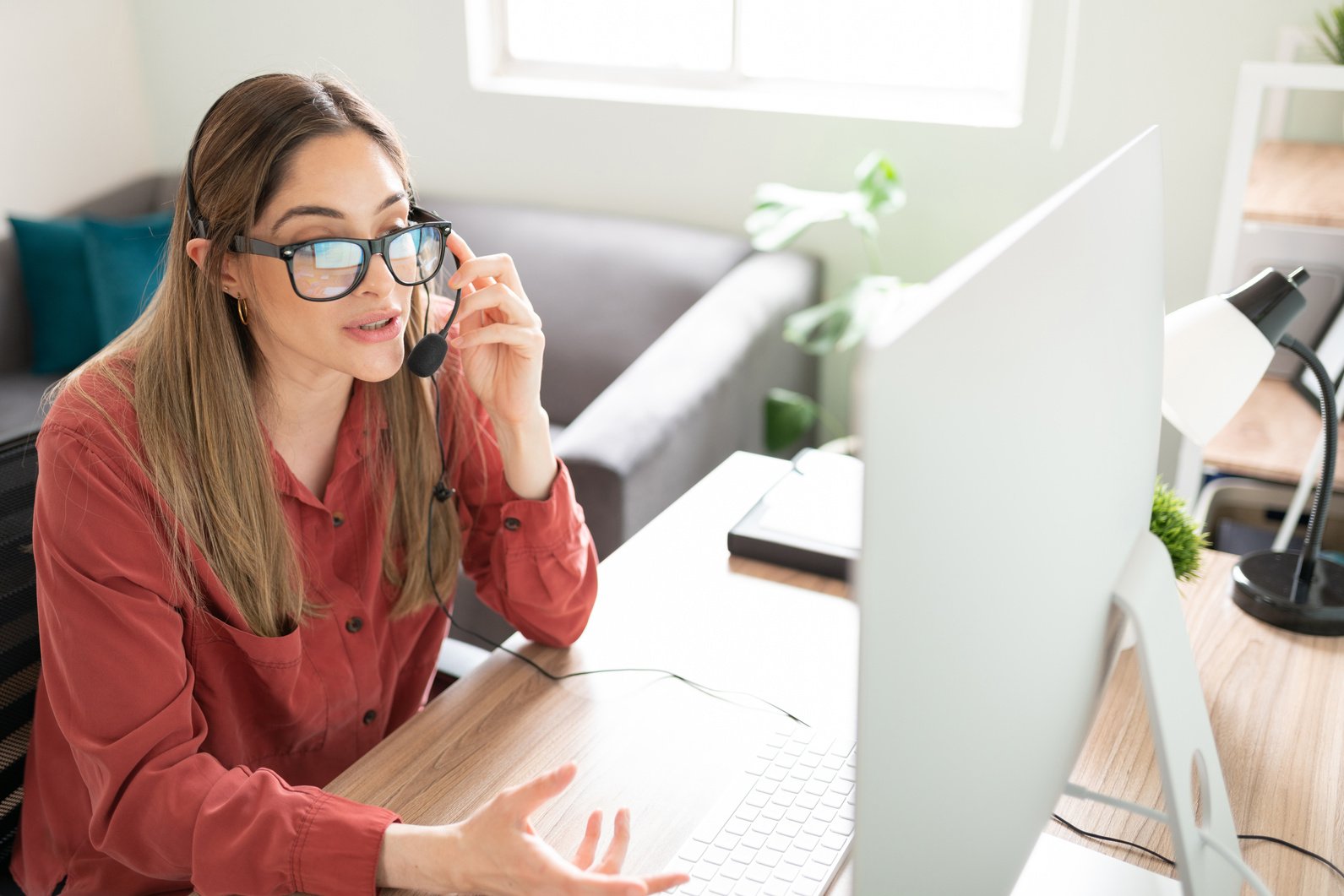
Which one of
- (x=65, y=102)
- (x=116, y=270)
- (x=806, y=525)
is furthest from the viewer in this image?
(x=65, y=102)

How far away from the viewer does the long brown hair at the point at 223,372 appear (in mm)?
1042

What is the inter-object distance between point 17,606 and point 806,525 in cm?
81

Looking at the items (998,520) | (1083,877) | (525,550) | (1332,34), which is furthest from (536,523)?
(1332,34)

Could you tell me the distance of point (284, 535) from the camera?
111 cm

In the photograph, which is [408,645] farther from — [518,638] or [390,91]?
[390,91]

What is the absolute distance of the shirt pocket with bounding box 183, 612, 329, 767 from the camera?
3.51 feet

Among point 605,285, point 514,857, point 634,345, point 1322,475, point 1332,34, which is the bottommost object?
point 634,345

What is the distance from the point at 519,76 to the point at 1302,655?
2.43 metres

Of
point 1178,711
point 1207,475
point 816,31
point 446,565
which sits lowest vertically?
point 1207,475

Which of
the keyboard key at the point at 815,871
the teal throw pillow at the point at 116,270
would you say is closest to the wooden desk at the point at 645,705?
the keyboard key at the point at 815,871

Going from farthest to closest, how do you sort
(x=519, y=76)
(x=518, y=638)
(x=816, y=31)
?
(x=519, y=76) → (x=816, y=31) → (x=518, y=638)

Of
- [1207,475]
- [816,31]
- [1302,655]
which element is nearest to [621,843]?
[1302,655]

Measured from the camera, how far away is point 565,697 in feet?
3.73

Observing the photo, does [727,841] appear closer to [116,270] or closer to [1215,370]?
[1215,370]
